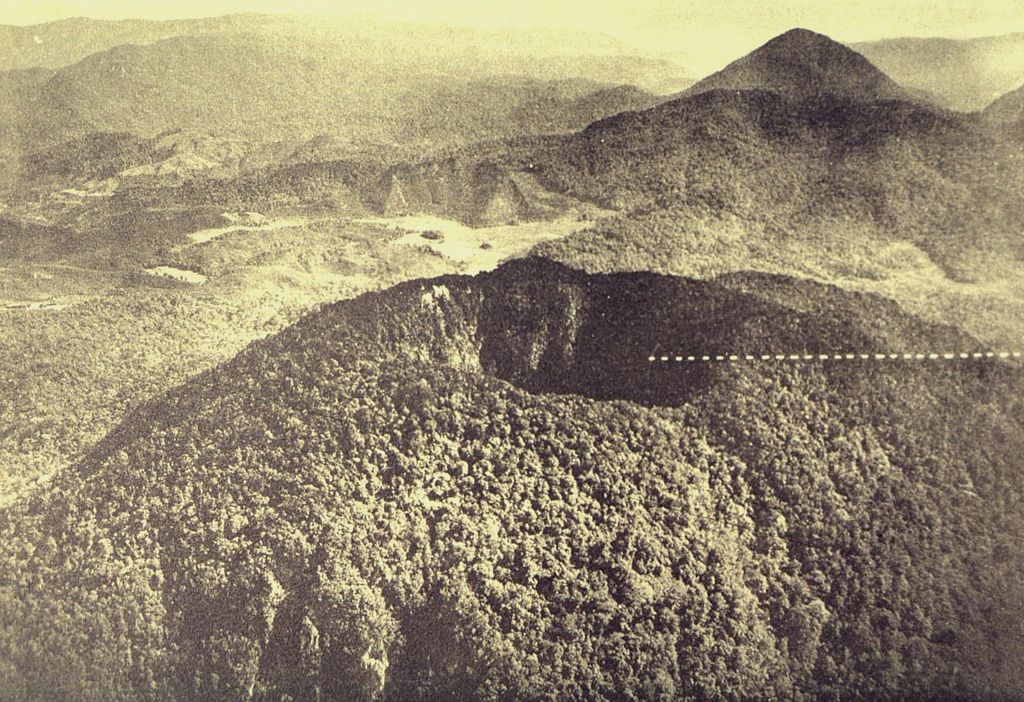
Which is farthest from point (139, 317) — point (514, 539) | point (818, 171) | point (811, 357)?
point (818, 171)

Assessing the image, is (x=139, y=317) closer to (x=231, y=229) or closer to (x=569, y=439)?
(x=231, y=229)

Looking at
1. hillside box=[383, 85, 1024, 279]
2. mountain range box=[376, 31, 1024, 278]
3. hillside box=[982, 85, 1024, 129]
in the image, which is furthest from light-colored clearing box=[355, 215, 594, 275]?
hillside box=[982, 85, 1024, 129]

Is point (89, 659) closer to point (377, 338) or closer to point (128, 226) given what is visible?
point (377, 338)

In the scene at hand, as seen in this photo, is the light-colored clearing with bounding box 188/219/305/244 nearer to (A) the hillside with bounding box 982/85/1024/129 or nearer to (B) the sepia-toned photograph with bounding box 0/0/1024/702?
(B) the sepia-toned photograph with bounding box 0/0/1024/702

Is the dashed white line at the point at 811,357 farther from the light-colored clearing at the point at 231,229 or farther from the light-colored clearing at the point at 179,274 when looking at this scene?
the light-colored clearing at the point at 231,229

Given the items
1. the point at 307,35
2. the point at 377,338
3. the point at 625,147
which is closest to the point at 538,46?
the point at 625,147

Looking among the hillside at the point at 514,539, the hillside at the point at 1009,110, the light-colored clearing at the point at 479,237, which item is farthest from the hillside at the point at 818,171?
the hillside at the point at 514,539

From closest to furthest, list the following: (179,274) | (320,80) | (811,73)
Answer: (179,274)
(811,73)
(320,80)
